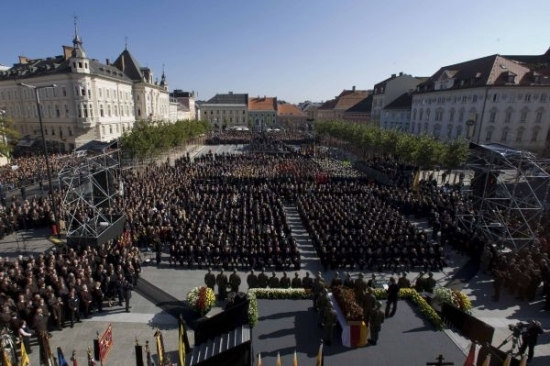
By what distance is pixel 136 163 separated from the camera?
126 feet

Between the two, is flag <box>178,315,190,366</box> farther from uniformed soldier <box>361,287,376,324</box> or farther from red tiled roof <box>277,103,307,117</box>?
red tiled roof <box>277,103,307,117</box>

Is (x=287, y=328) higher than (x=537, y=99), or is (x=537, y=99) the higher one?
(x=537, y=99)

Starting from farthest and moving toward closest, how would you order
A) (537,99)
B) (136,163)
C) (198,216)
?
(537,99), (136,163), (198,216)

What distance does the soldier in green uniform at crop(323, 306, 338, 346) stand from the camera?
897 centimetres

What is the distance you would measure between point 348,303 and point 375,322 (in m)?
0.92

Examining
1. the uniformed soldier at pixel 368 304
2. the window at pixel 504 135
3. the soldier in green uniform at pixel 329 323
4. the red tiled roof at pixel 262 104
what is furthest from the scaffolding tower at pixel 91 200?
the red tiled roof at pixel 262 104

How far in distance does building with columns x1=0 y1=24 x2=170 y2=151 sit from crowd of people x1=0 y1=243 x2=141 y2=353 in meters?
37.0

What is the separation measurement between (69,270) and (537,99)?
2056 inches

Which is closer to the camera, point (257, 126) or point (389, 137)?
point (389, 137)

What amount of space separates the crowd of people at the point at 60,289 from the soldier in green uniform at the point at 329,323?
7.35 m

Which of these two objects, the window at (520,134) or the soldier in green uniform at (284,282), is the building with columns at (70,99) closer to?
the soldier in green uniform at (284,282)

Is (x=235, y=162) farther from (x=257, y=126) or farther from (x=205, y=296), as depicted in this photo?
(x=257, y=126)

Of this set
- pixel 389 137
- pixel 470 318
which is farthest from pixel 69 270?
pixel 389 137

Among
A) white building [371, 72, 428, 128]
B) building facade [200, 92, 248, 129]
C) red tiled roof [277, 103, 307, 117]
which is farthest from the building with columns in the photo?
red tiled roof [277, 103, 307, 117]
